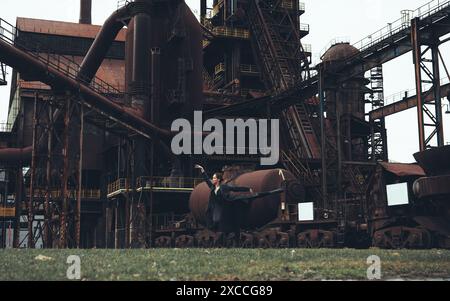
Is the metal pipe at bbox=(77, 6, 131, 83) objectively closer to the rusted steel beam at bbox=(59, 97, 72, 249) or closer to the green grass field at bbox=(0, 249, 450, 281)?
the rusted steel beam at bbox=(59, 97, 72, 249)

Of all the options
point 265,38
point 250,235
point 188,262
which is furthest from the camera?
point 265,38

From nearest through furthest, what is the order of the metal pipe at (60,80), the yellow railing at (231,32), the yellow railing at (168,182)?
1. the metal pipe at (60,80)
2. the yellow railing at (168,182)
3. the yellow railing at (231,32)

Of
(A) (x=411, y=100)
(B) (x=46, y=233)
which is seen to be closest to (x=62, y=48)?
(B) (x=46, y=233)

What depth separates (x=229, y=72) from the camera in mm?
57500

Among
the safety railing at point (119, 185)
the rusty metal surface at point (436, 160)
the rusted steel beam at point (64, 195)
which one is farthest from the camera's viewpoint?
the safety railing at point (119, 185)

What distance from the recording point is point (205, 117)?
43.0 metres

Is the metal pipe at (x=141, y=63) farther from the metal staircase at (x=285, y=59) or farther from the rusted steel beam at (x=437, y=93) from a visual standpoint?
the rusted steel beam at (x=437, y=93)

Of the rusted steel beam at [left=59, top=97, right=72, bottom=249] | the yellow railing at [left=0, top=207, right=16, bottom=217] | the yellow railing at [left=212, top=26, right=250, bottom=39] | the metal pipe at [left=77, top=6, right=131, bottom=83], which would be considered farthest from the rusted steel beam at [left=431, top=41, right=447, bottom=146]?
the yellow railing at [left=0, top=207, right=16, bottom=217]

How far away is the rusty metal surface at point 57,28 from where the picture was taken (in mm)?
52344

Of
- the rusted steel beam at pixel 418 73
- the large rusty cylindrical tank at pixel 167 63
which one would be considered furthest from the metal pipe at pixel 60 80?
the rusted steel beam at pixel 418 73

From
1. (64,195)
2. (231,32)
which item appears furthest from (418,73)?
(231,32)

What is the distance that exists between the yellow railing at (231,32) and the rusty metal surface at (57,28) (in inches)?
384

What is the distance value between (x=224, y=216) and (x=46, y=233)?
14709mm

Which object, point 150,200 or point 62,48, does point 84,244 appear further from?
point 62,48
